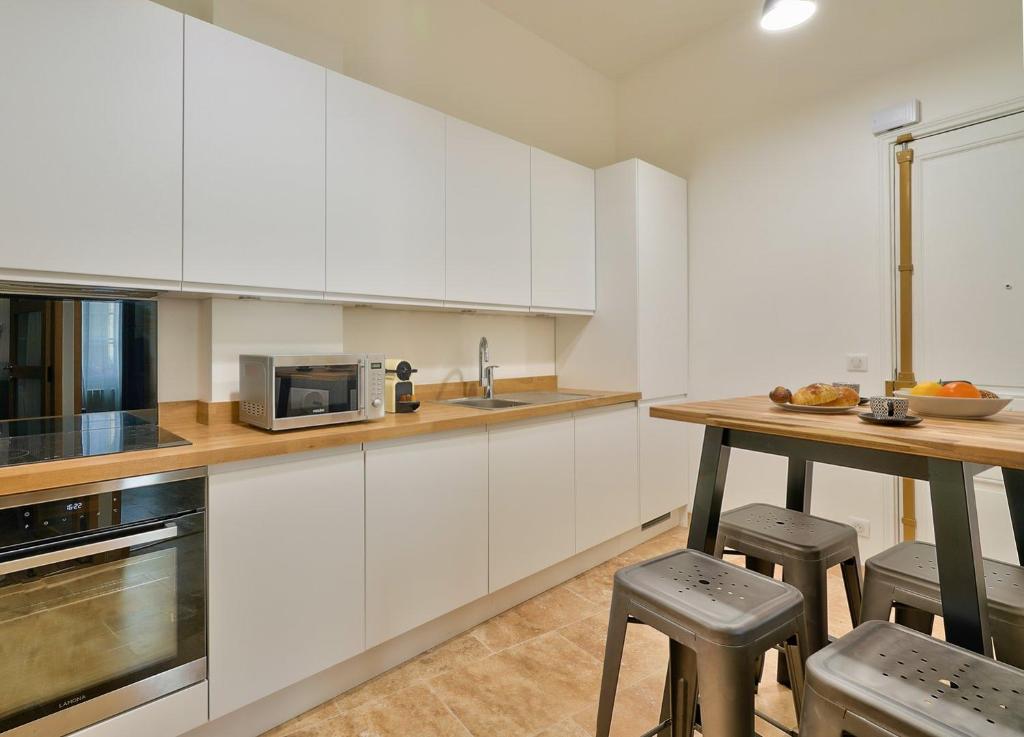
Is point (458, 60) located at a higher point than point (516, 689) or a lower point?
higher

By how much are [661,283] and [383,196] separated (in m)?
1.79

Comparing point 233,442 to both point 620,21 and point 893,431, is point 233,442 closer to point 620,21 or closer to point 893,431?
point 893,431

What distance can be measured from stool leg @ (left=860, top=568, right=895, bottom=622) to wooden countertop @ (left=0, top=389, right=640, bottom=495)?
1.34 m

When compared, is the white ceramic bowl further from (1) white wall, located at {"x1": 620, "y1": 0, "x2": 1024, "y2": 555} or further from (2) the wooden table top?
(1) white wall, located at {"x1": 620, "y1": 0, "x2": 1024, "y2": 555}

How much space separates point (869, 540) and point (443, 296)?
8.14 feet

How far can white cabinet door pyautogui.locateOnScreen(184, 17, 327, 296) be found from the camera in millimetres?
1684

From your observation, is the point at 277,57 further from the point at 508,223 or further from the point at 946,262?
the point at 946,262

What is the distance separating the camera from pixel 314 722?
66.2 inches

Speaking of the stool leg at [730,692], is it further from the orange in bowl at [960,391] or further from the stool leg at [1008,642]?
the orange in bowl at [960,391]

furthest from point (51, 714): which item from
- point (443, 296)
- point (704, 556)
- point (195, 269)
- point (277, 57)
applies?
point (277, 57)

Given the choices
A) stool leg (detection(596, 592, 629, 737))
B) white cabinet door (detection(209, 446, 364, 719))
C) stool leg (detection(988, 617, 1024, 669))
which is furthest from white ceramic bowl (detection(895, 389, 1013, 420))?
white cabinet door (detection(209, 446, 364, 719))

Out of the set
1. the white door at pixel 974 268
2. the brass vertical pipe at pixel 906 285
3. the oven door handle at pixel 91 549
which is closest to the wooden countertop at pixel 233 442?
the oven door handle at pixel 91 549

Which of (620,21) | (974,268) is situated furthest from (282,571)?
(620,21)

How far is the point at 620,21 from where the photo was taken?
10.3 feet
